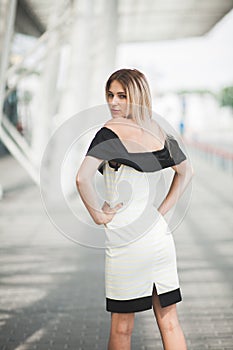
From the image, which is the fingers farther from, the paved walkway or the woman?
the paved walkway

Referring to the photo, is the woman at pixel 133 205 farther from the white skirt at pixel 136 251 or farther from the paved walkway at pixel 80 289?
the paved walkway at pixel 80 289

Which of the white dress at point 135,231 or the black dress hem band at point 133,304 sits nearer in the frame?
the white dress at point 135,231

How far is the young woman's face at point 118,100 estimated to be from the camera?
2523 mm

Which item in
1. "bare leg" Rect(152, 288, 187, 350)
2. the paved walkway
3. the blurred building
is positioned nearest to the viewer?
"bare leg" Rect(152, 288, 187, 350)

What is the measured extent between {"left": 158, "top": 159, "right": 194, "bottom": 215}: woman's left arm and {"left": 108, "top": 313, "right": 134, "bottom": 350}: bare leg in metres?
0.53

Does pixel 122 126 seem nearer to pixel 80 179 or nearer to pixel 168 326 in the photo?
pixel 80 179

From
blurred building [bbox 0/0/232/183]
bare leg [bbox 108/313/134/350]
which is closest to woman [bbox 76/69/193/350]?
bare leg [bbox 108/313/134/350]

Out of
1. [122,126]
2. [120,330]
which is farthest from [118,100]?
[120,330]

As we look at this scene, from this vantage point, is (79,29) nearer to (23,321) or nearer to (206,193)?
(206,193)

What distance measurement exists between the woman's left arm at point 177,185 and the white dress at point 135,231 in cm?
6

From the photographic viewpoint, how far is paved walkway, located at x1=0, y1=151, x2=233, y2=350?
3.95 m

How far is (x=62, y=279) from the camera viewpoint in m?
5.50

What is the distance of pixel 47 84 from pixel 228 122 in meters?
74.2

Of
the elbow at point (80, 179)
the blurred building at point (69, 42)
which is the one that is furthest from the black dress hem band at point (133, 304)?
the blurred building at point (69, 42)
